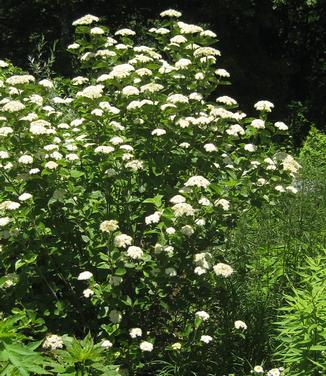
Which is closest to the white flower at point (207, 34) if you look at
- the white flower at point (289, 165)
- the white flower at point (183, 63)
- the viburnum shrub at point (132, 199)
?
the viburnum shrub at point (132, 199)

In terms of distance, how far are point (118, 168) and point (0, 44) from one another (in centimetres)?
1126

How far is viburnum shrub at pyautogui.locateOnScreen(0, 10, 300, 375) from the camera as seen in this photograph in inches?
121

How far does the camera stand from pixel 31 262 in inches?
120

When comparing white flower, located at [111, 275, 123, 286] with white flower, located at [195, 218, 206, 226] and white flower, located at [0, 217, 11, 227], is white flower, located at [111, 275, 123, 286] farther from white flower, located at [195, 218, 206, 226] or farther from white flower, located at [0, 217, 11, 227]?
white flower, located at [0, 217, 11, 227]

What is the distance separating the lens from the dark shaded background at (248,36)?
10961mm

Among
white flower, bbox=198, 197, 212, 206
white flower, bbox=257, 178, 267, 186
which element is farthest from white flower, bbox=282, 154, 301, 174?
white flower, bbox=198, 197, 212, 206

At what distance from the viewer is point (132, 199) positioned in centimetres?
332

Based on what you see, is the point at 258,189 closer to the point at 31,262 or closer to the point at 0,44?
the point at 31,262

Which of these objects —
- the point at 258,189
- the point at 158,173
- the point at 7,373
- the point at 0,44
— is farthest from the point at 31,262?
the point at 0,44

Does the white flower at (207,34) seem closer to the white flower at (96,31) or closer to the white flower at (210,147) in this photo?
the white flower at (96,31)

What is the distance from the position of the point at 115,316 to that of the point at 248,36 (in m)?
9.68

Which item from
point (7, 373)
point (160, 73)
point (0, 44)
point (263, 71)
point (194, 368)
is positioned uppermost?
point (160, 73)

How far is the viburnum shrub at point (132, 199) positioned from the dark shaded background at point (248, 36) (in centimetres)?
688

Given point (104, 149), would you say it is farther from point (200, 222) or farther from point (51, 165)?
point (200, 222)
